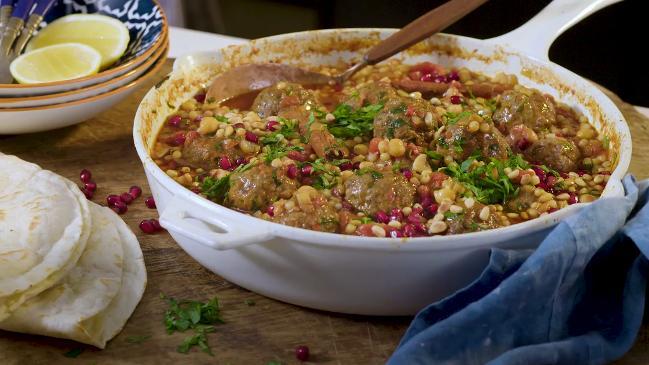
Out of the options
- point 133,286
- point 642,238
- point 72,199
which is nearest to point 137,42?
point 72,199

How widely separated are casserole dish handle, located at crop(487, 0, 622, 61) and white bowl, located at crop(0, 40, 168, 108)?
6.70 ft

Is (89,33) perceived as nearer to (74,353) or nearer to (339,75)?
(339,75)

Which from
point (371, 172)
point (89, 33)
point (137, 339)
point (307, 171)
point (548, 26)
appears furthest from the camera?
point (89, 33)

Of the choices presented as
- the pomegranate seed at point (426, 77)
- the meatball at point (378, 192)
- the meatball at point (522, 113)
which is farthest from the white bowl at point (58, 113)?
the meatball at point (522, 113)

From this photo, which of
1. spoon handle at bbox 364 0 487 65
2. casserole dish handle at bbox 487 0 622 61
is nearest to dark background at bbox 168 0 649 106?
casserole dish handle at bbox 487 0 622 61

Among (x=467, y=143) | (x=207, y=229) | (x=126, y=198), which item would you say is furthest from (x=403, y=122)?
(x=126, y=198)

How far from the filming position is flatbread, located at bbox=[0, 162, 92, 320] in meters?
3.07

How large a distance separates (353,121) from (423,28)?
94 cm

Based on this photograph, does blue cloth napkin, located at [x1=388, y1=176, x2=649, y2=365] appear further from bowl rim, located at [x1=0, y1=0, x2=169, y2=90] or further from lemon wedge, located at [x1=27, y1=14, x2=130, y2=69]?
lemon wedge, located at [x1=27, y1=14, x2=130, y2=69]

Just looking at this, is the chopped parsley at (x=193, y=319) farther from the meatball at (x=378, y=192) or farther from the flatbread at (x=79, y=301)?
the meatball at (x=378, y=192)

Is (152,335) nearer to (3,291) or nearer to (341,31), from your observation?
(3,291)

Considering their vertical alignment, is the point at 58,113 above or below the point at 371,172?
below

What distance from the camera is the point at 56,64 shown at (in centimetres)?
466

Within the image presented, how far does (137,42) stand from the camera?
195 inches
